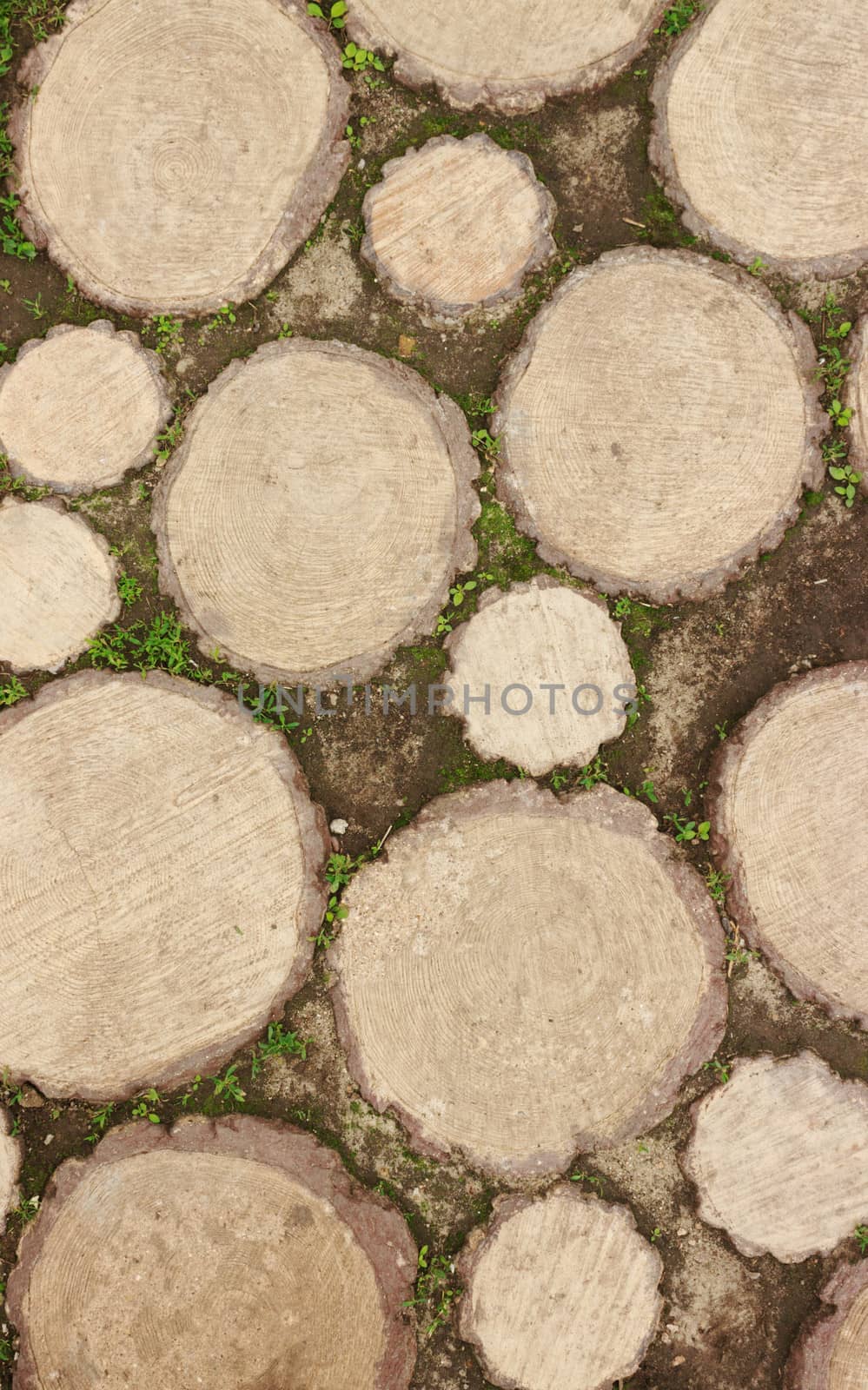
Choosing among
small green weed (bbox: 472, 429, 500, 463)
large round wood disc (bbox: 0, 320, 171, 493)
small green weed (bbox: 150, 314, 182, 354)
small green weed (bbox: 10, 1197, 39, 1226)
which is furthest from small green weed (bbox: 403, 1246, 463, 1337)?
small green weed (bbox: 150, 314, 182, 354)

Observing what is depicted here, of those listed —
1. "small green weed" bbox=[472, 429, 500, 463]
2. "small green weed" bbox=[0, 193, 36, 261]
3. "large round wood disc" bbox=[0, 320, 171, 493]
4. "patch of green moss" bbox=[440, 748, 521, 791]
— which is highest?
"small green weed" bbox=[0, 193, 36, 261]

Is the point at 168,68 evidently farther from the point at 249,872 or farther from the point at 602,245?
the point at 249,872

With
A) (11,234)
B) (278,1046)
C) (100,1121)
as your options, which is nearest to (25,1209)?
(100,1121)

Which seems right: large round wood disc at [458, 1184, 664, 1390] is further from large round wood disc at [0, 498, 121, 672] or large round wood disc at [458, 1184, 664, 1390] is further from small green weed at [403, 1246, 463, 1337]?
large round wood disc at [0, 498, 121, 672]

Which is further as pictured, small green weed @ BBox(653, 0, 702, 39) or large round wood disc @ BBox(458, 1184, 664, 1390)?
small green weed @ BBox(653, 0, 702, 39)

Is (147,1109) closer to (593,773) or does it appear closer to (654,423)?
(593,773)

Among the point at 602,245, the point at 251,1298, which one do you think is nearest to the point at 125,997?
Answer: the point at 251,1298

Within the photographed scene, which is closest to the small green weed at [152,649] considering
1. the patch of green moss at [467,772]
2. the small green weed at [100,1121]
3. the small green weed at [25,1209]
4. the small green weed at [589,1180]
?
the patch of green moss at [467,772]
